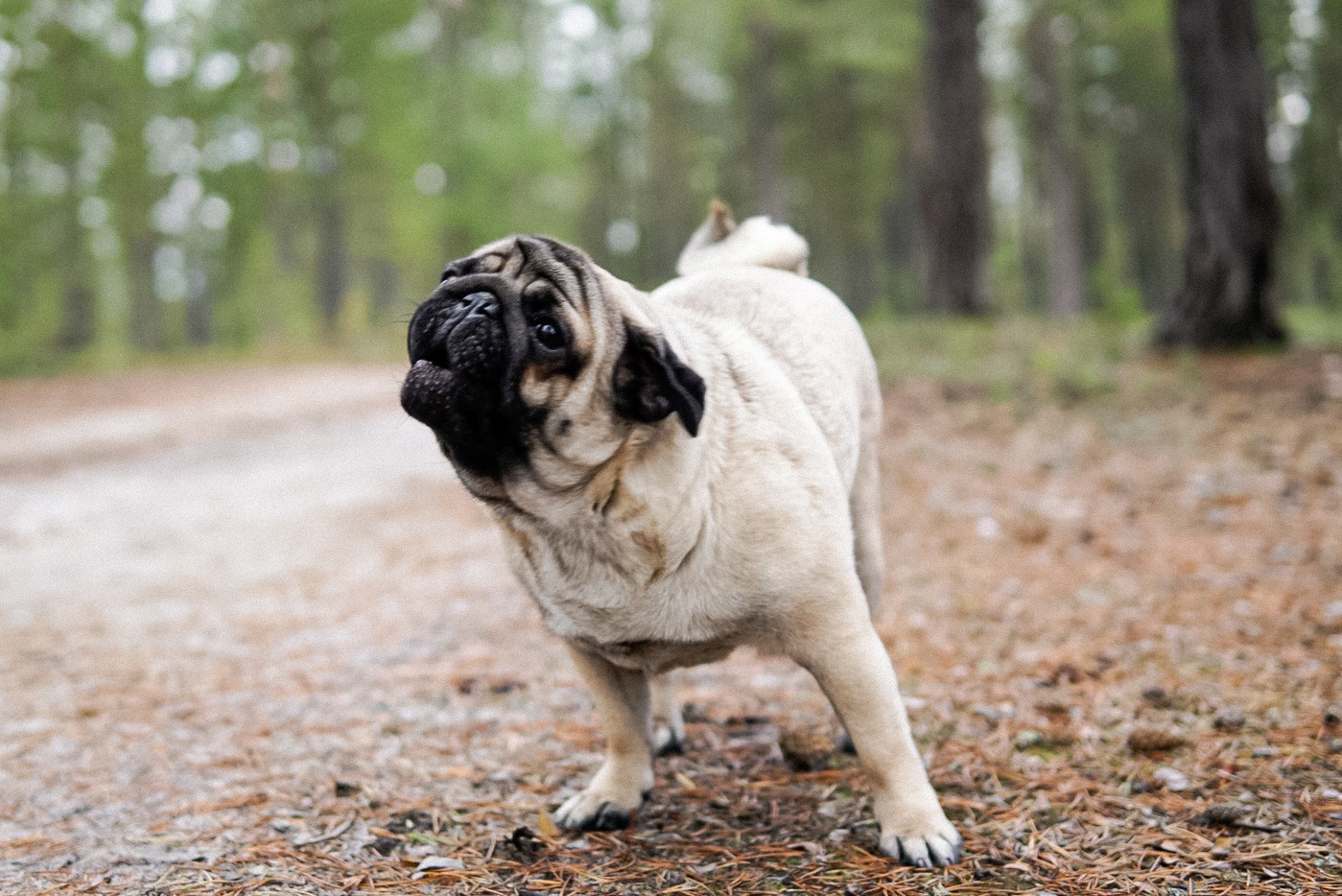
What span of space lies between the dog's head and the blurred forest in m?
17.8

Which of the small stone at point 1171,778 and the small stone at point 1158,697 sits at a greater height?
the small stone at point 1171,778

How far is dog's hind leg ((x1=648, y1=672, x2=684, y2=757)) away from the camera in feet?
12.7

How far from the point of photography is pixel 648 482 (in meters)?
2.76

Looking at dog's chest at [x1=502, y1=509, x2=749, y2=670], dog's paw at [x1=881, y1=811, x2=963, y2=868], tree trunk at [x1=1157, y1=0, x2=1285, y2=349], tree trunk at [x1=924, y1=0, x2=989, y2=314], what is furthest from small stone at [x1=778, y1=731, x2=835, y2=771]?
tree trunk at [x1=924, y1=0, x2=989, y2=314]

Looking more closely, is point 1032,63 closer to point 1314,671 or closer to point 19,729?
point 1314,671

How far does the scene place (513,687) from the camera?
450 cm

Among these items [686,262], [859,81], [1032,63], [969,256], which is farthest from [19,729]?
[859,81]

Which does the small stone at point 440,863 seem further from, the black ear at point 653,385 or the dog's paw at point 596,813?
the black ear at point 653,385

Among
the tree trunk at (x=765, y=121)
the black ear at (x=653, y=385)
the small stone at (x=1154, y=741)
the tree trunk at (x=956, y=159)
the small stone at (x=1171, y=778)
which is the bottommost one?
the small stone at (x=1171, y=778)

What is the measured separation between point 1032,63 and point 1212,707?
Result: 25.2 m

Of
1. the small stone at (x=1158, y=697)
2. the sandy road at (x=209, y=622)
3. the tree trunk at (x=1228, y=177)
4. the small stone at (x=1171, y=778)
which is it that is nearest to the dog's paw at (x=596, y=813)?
the sandy road at (x=209, y=622)

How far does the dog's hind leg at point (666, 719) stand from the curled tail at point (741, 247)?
1631 mm

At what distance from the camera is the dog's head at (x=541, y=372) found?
263 centimetres

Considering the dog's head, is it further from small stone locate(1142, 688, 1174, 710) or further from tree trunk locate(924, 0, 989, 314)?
tree trunk locate(924, 0, 989, 314)
